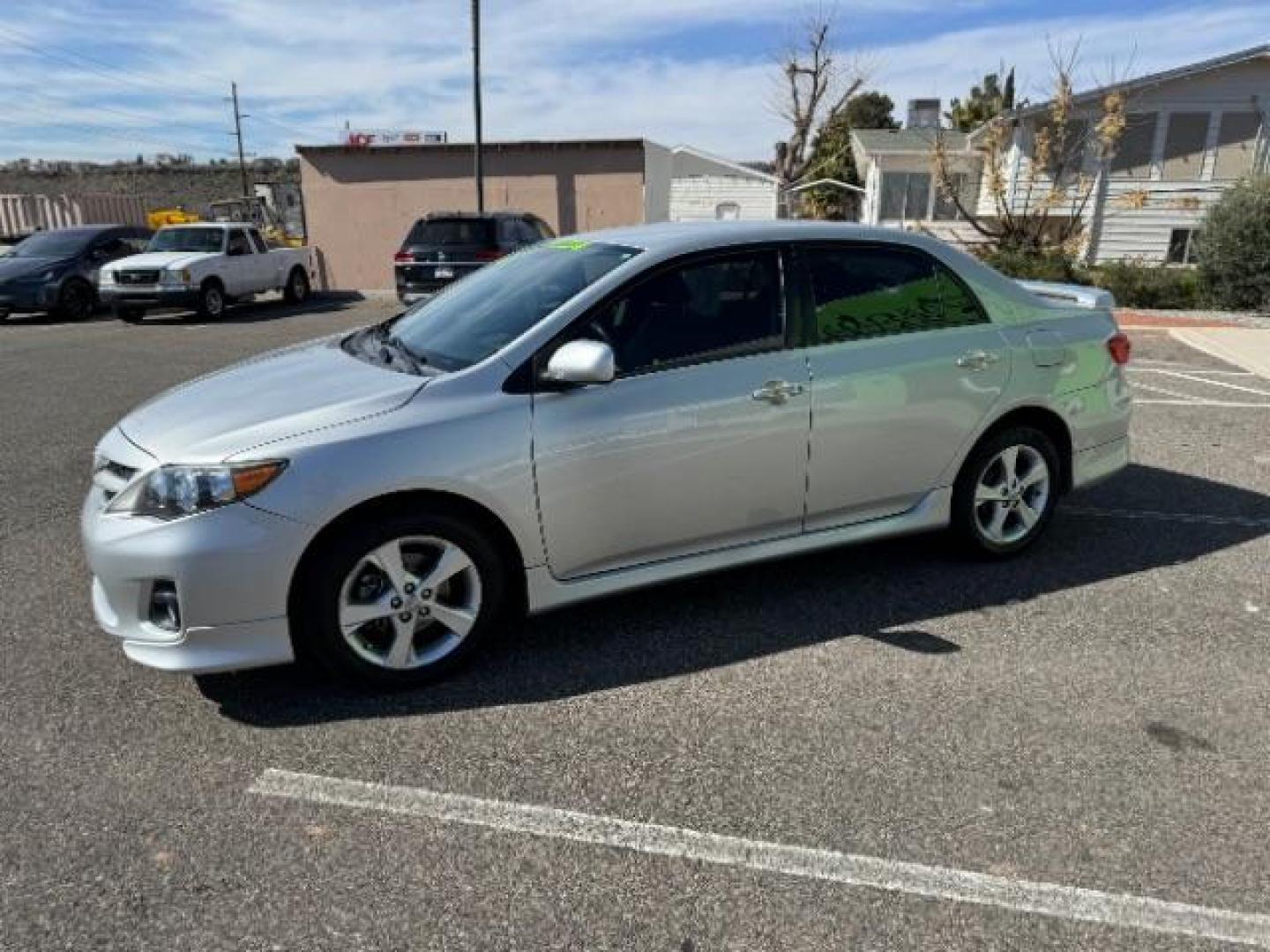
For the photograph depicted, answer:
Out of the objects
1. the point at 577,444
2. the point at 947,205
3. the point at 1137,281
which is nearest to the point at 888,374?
the point at 577,444

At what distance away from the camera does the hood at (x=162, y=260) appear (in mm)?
15898

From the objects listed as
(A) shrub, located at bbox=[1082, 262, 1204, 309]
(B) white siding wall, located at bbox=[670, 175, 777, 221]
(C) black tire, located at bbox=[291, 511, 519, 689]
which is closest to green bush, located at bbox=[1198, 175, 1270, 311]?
(A) shrub, located at bbox=[1082, 262, 1204, 309]

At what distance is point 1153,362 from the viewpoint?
10.7 metres

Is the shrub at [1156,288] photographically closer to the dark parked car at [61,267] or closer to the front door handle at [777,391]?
the front door handle at [777,391]

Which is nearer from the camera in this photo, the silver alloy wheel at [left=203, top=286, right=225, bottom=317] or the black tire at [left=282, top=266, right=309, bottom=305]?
the silver alloy wheel at [left=203, top=286, right=225, bottom=317]

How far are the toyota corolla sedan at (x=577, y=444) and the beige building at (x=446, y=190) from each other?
18.7 m

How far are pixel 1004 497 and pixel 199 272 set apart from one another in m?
15.4

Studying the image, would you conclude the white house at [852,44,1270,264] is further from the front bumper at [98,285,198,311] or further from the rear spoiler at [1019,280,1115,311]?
the rear spoiler at [1019,280,1115,311]

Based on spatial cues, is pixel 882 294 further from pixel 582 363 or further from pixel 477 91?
pixel 477 91

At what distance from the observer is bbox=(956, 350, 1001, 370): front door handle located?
4223 millimetres

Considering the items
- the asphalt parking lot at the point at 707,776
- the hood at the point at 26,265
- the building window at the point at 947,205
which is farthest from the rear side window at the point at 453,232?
the building window at the point at 947,205

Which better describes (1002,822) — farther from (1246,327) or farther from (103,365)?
(1246,327)

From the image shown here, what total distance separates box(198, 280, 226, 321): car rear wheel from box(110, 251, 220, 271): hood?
478 millimetres

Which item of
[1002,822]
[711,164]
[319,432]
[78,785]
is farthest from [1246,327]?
[711,164]
